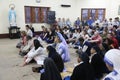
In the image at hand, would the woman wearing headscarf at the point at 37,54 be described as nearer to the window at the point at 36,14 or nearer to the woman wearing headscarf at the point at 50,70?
the woman wearing headscarf at the point at 50,70

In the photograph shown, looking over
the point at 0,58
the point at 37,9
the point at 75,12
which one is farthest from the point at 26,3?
the point at 0,58

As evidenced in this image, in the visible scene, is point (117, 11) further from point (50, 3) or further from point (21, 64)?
point (21, 64)

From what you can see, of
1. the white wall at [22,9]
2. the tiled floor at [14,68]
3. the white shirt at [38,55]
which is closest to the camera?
the tiled floor at [14,68]

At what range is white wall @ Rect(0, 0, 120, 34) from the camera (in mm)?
10148

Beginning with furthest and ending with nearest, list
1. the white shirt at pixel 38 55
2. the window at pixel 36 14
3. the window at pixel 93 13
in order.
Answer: the window at pixel 93 13, the window at pixel 36 14, the white shirt at pixel 38 55

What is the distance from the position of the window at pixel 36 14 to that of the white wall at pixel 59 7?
28cm

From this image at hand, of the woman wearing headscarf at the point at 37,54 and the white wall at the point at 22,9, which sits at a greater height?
the white wall at the point at 22,9

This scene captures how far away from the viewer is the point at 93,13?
12.9m

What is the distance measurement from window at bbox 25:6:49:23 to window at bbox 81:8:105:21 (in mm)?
3084

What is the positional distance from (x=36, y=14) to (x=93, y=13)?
456 centimetres

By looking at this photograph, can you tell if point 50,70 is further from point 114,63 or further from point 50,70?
point 114,63

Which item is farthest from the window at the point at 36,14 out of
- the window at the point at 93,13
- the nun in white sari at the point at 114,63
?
the nun in white sari at the point at 114,63

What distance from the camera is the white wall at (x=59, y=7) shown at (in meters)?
10.1

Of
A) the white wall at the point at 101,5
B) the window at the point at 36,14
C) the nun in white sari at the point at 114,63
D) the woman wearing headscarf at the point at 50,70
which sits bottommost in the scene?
the woman wearing headscarf at the point at 50,70
